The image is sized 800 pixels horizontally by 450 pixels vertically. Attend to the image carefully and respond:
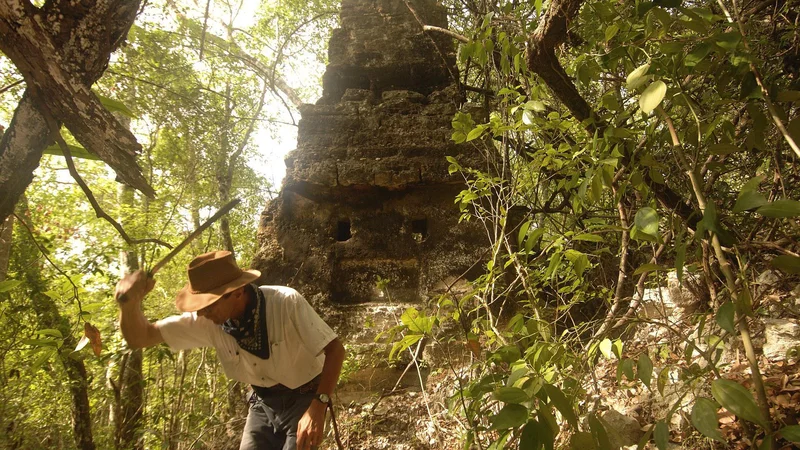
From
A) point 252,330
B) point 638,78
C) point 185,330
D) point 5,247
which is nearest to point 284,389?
point 252,330

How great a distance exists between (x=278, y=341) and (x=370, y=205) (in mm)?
2114

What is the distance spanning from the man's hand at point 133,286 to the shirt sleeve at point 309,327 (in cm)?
71

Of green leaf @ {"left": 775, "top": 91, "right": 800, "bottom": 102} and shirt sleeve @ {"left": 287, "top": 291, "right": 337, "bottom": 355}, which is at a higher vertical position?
green leaf @ {"left": 775, "top": 91, "right": 800, "bottom": 102}

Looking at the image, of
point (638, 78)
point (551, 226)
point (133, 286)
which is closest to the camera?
point (638, 78)

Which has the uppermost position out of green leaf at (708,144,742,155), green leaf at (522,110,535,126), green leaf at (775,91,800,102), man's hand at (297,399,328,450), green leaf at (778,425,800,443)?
green leaf at (522,110,535,126)

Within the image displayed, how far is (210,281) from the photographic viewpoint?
2238mm

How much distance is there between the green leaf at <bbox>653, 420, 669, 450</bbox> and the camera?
3.10 ft

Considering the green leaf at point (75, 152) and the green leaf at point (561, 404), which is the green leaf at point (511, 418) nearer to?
the green leaf at point (561, 404)

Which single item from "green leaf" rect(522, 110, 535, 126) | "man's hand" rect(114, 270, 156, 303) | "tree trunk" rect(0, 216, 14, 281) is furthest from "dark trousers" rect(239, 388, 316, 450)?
"tree trunk" rect(0, 216, 14, 281)

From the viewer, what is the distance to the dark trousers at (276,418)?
94.3 inches

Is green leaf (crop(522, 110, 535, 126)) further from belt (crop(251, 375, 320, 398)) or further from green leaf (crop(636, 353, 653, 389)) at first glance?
belt (crop(251, 375, 320, 398))

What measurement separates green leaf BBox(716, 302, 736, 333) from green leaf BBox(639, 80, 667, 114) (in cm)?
47

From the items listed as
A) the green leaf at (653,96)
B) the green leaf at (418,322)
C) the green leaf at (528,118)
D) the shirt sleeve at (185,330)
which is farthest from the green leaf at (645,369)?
the shirt sleeve at (185,330)

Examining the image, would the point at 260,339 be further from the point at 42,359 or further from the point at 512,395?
the point at 512,395
